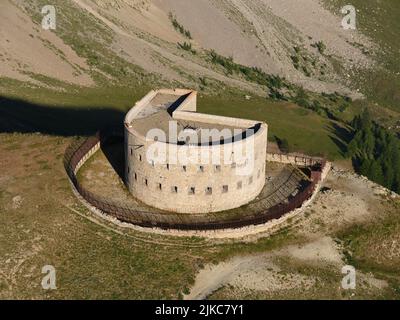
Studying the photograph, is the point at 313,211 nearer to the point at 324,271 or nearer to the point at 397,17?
the point at 324,271

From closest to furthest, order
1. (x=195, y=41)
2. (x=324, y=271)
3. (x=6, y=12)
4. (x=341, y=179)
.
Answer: (x=324, y=271), (x=341, y=179), (x=6, y=12), (x=195, y=41)

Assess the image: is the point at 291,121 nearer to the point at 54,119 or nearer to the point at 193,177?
the point at 54,119

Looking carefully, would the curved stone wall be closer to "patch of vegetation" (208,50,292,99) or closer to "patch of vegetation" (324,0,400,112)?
"patch of vegetation" (208,50,292,99)

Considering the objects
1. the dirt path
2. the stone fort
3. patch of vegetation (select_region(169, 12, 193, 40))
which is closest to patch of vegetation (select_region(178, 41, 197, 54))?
patch of vegetation (select_region(169, 12, 193, 40))

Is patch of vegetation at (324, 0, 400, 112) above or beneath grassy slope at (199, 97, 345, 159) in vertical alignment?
above

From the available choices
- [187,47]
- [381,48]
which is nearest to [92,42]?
[187,47]

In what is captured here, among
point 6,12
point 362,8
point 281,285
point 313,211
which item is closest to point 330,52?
point 362,8
